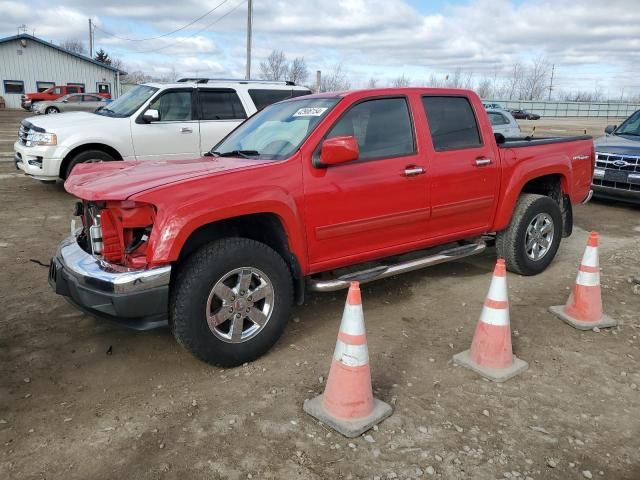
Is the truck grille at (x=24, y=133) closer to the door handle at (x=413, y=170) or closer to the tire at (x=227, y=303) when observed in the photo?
the tire at (x=227, y=303)

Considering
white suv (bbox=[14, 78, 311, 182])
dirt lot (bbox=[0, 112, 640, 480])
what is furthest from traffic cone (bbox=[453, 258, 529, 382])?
white suv (bbox=[14, 78, 311, 182])

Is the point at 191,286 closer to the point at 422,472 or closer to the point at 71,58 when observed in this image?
the point at 422,472

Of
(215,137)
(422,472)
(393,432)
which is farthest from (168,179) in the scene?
(215,137)

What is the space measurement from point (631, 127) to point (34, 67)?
41983 millimetres

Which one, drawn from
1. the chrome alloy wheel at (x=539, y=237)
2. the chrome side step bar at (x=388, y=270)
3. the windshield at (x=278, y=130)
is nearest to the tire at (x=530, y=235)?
the chrome alloy wheel at (x=539, y=237)

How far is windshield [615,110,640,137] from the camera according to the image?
31.9 feet

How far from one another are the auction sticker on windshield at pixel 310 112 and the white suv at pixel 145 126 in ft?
16.1

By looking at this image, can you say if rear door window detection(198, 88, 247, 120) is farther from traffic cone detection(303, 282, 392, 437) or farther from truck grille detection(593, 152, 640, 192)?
traffic cone detection(303, 282, 392, 437)

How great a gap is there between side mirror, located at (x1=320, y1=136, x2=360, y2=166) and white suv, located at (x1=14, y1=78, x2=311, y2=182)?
18.5 feet

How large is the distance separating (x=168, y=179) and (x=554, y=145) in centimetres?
402

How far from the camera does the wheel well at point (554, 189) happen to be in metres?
5.59

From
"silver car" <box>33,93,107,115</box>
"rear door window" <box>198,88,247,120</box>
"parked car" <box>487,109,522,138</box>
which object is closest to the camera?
"rear door window" <box>198,88,247,120</box>

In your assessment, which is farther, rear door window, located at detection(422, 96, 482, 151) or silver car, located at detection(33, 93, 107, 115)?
silver car, located at detection(33, 93, 107, 115)

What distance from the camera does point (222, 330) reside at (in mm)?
3463
